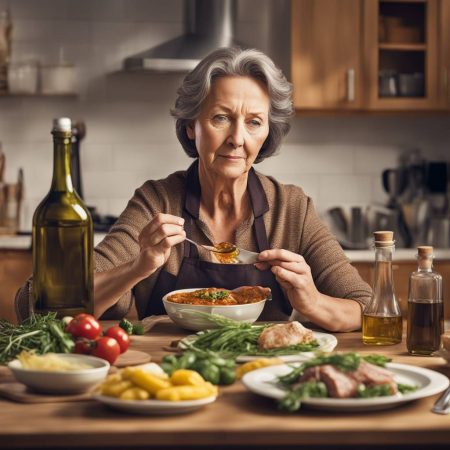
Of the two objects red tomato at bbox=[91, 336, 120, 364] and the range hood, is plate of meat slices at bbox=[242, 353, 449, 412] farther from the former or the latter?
the range hood

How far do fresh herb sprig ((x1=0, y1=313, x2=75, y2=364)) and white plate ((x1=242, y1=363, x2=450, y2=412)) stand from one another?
1.16 ft

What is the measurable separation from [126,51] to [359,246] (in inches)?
61.9

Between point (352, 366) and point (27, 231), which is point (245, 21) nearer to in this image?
point (27, 231)

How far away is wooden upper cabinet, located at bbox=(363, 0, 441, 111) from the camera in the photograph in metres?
4.65

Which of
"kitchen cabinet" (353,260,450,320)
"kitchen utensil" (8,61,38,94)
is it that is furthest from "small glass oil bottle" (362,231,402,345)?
"kitchen utensil" (8,61,38,94)

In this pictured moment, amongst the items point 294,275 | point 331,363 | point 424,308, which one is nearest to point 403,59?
point 294,275

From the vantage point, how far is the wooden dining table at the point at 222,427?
4.31ft

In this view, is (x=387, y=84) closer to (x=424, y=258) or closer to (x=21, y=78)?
(x=21, y=78)

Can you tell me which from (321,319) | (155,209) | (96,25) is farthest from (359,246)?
(321,319)

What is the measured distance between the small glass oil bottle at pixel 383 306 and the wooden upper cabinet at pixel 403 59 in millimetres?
2789

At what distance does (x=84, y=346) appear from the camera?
1659 millimetres

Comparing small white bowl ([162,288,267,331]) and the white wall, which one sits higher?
the white wall

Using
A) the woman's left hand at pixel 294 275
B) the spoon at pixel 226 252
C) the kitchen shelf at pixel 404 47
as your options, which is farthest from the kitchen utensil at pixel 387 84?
the woman's left hand at pixel 294 275

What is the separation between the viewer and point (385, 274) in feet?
6.36
